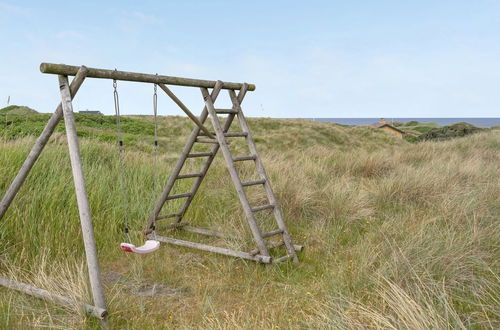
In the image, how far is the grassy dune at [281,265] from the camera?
3408 millimetres

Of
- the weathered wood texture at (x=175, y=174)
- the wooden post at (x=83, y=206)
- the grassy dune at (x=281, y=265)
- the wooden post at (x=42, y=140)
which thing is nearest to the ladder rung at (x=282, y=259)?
the grassy dune at (x=281, y=265)

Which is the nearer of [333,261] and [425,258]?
[425,258]

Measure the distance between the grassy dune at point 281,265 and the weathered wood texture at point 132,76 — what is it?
A: 1.61m

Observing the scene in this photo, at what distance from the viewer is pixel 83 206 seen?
370 cm

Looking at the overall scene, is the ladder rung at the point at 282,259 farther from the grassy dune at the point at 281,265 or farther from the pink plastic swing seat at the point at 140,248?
the pink plastic swing seat at the point at 140,248

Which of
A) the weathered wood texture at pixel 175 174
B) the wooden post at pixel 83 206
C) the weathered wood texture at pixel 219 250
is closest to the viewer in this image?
the wooden post at pixel 83 206

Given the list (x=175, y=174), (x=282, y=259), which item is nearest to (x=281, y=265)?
(x=282, y=259)

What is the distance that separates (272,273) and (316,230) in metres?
1.36

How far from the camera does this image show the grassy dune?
3408 mm

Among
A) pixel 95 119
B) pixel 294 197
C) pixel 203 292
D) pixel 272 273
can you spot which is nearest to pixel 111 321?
pixel 203 292

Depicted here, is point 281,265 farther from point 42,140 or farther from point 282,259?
point 42,140

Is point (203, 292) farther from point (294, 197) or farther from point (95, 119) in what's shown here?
point (95, 119)

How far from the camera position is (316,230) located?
5.84 m

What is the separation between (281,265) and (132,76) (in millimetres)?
2547
